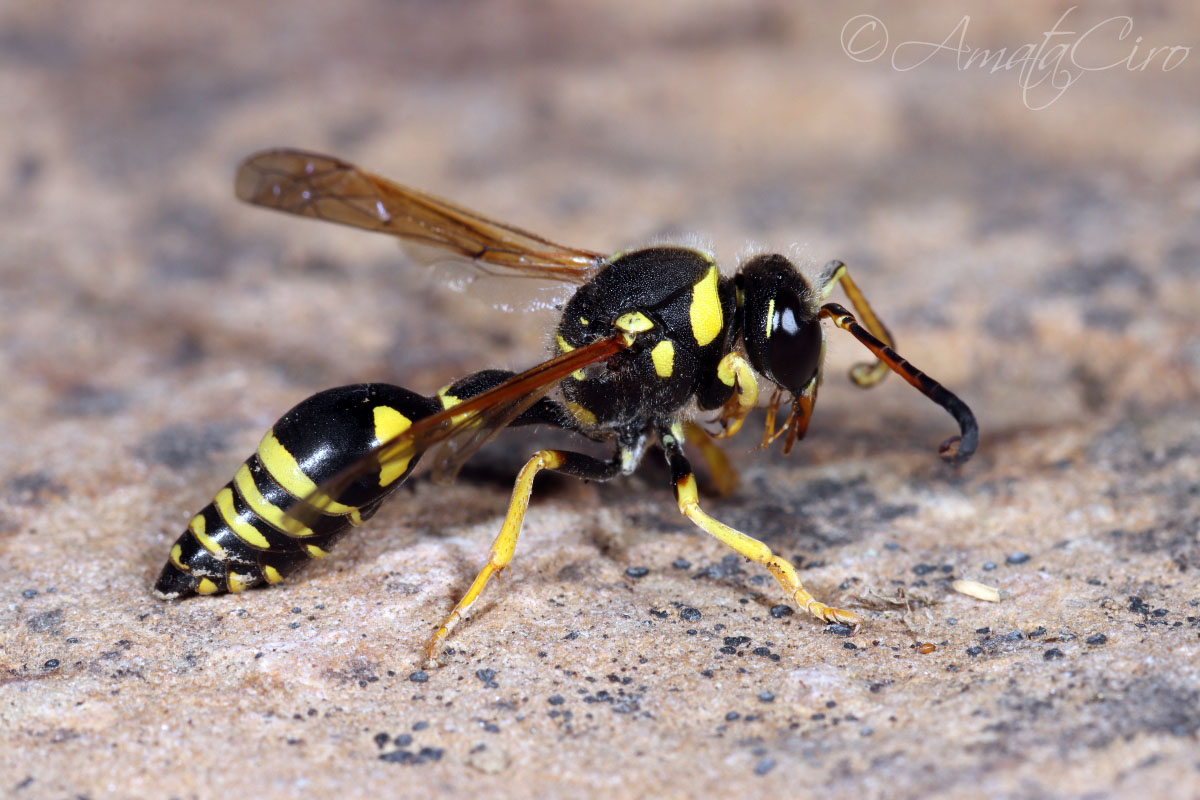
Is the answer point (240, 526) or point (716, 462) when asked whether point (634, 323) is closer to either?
point (716, 462)

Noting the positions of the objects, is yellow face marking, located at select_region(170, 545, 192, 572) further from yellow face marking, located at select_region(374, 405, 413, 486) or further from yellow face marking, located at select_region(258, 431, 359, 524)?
yellow face marking, located at select_region(374, 405, 413, 486)

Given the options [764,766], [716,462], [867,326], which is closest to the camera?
[764,766]

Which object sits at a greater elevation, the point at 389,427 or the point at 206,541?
the point at 389,427

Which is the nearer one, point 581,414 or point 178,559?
point 178,559

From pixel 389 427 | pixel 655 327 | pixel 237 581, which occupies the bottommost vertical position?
pixel 237 581

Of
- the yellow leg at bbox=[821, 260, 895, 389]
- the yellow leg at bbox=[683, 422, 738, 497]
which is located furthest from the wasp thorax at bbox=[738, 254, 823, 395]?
the yellow leg at bbox=[683, 422, 738, 497]

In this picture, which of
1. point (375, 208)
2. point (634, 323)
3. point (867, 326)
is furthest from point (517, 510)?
point (867, 326)

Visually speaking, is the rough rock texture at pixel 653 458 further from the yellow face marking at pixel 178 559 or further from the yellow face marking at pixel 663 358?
the yellow face marking at pixel 663 358

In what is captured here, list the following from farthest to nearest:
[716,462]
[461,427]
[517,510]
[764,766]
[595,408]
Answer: [716,462]
[595,408]
[517,510]
[461,427]
[764,766]
